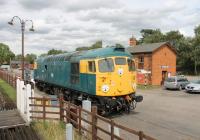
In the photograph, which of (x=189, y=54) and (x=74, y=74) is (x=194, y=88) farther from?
(x=189, y=54)

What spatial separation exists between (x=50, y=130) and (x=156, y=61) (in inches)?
1430

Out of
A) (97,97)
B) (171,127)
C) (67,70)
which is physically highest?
(67,70)

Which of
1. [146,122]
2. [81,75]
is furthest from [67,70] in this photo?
[146,122]

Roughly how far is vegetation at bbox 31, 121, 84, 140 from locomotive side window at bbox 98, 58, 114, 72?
14.7 ft

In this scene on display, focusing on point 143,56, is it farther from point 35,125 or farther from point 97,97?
point 35,125

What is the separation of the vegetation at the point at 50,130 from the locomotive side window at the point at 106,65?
4.47m

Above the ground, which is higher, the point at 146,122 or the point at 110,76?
the point at 110,76

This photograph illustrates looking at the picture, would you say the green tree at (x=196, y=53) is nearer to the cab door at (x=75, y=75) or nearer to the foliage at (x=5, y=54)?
the cab door at (x=75, y=75)

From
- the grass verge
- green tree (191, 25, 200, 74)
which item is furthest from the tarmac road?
green tree (191, 25, 200, 74)

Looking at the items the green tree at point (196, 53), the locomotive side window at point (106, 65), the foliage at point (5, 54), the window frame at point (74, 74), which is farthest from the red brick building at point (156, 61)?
the foliage at point (5, 54)

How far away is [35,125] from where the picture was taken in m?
14.4

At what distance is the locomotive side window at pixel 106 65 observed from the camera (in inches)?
705

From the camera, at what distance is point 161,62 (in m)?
48.8

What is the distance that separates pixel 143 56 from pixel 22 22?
23835mm
